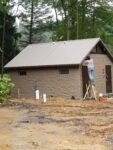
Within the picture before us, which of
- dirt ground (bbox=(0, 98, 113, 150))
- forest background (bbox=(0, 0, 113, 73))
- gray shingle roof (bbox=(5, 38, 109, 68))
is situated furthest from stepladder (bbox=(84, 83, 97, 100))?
forest background (bbox=(0, 0, 113, 73))

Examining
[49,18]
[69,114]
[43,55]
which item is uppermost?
[49,18]

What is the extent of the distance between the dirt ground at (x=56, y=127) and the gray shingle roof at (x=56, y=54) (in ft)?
24.0

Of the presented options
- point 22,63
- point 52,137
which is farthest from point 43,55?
point 52,137

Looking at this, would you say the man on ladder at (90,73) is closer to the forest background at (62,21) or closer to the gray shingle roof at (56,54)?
the gray shingle roof at (56,54)

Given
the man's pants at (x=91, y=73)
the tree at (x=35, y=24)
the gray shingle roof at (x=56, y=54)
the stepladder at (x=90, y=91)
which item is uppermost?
the tree at (x=35, y=24)

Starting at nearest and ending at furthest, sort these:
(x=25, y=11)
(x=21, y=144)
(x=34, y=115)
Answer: (x=21, y=144)
(x=34, y=115)
(x=25, y=11)

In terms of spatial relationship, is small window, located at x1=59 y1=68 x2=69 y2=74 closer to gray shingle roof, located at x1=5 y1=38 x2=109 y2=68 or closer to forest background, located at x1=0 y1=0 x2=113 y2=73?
gray shingle roof, located at x1=5 y1=38 x2=109 y2=68

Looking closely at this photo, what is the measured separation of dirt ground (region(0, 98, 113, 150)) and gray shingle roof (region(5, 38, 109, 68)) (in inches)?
288

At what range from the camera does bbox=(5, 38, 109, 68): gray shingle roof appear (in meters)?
31.1

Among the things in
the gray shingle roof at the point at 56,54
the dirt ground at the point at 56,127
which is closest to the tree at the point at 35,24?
the gray shingle roof at the point at 56,54

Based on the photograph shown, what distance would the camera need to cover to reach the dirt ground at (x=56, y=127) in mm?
12789

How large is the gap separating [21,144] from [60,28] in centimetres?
3497

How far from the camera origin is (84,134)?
1457 centimetres

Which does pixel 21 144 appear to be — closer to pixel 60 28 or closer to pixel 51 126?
pixel 51 126
